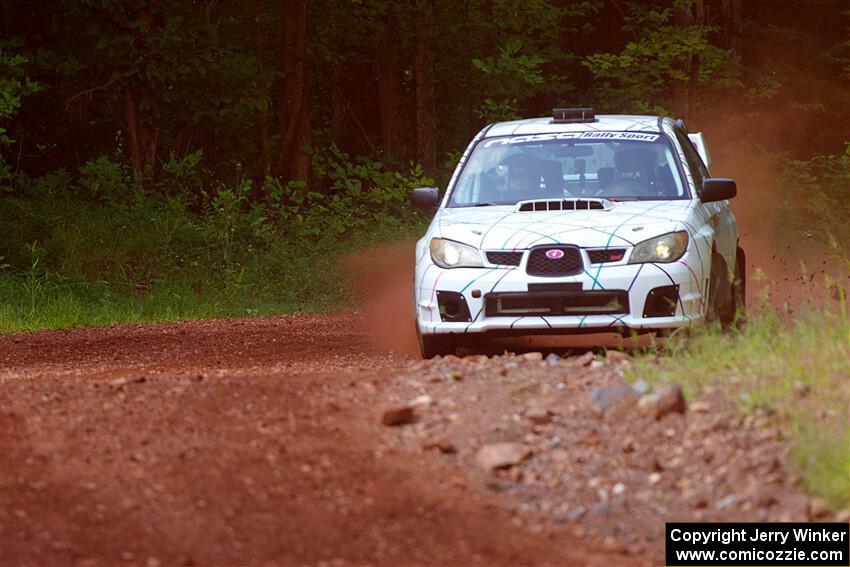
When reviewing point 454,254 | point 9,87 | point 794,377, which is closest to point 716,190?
point 454,254

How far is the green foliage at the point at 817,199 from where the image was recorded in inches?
996

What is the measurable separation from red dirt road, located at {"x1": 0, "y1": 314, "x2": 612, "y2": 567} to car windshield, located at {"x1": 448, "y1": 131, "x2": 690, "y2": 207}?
10.0 feet

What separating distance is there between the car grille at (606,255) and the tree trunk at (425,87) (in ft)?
53.3

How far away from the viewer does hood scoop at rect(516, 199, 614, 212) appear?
1036 cm

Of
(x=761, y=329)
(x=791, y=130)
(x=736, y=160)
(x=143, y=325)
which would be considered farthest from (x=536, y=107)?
(x=761, y=329)

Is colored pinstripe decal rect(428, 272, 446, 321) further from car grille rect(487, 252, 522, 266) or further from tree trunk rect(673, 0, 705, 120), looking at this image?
tree trunk rect(673, 0, 705, 120)

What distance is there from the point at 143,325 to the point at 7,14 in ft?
27.3

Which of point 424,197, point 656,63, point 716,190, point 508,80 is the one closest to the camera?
point 716,190

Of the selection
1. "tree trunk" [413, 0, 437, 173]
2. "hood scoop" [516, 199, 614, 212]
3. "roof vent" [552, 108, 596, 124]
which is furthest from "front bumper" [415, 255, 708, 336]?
"tree trunk" [413, 0, 437, 173]

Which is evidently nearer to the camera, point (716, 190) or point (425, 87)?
point (716, 190)

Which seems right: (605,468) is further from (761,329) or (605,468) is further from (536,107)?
(536,107)

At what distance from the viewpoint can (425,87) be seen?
25.9m

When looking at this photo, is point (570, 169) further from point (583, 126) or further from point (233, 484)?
point (233, 484)

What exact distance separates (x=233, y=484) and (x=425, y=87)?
20.1 metres
